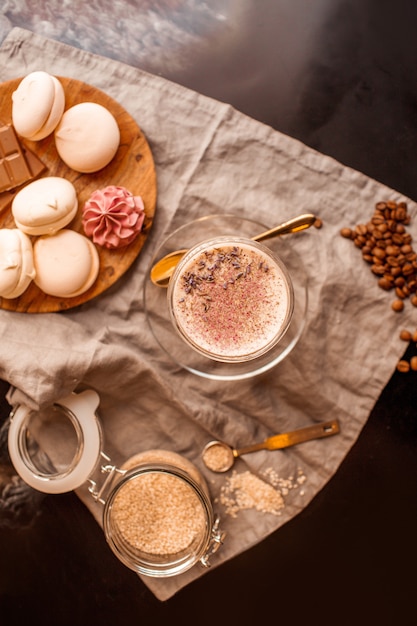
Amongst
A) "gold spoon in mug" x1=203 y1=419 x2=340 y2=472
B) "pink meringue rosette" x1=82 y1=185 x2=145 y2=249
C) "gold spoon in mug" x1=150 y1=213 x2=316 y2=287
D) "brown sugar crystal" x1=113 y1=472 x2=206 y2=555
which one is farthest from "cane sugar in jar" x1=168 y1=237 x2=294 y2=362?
"brown sugar crystal" x1=113 y1=472 x2=206 y2=555

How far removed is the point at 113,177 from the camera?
1453 mm

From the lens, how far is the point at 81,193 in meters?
1.46

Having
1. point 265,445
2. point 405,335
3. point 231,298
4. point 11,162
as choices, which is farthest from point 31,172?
point 405,335

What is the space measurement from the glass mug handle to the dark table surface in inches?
4.1

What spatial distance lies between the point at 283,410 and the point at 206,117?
80 cm

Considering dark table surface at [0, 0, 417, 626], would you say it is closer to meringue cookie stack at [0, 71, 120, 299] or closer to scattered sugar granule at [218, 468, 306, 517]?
scattered sugar granule at [218, 468, 306, 517]

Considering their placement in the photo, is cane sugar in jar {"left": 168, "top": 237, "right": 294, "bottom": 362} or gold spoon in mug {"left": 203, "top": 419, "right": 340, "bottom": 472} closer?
cane sugar in jar {"left": 168, "top": 237, "right": 294, "bottom": 362}

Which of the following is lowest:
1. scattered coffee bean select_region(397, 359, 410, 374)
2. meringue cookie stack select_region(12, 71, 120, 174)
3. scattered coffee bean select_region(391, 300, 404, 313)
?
scattered coffee bean select_region(397, 359, 410, 374)

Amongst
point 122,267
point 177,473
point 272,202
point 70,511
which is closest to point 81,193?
point 122,267

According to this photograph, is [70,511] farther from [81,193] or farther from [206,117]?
[206,117]

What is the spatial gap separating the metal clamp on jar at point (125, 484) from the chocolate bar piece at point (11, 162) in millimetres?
563

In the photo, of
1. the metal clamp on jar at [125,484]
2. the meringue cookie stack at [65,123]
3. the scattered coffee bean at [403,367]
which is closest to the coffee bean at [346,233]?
the scattered coffee bean at [403,367]

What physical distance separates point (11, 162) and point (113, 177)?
25cm

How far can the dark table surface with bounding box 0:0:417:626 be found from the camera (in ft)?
4.96
